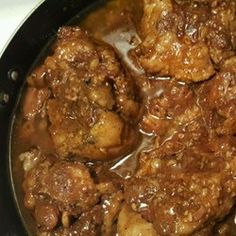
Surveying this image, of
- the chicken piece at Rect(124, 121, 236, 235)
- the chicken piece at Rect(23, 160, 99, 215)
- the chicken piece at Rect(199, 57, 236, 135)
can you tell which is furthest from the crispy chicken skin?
the chicken piece at Rect(199, 57, 236, 135)

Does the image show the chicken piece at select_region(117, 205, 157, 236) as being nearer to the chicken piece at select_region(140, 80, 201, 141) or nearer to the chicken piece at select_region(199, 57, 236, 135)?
the chicken piece at select_region(140, 80, 201, 141)

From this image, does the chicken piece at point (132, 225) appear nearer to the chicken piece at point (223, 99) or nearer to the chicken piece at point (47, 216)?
the chicken piece at point (47, 216)

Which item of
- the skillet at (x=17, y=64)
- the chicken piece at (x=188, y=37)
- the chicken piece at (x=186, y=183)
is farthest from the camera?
the skillet at (x=17, y=64)

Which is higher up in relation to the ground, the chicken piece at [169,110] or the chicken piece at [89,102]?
the chicken piece at [89,102]

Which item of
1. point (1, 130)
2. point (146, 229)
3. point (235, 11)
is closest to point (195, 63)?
point (235, 11)

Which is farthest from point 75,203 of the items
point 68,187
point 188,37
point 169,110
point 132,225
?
point 188,37

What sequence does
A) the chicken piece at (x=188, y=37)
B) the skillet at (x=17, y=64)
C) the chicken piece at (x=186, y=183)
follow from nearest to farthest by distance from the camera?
1. the chicken piece at (x=186, y=183)
2. the chicken piece at (x=188, y=37)
3. the skillet at (x=17, y=64)

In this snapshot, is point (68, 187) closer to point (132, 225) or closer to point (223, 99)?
point (132, 225)

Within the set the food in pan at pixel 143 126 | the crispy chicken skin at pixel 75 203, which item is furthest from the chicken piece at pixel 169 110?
the crispy chicken skin at pixel 75 203

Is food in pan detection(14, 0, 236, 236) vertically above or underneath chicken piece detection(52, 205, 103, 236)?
above
